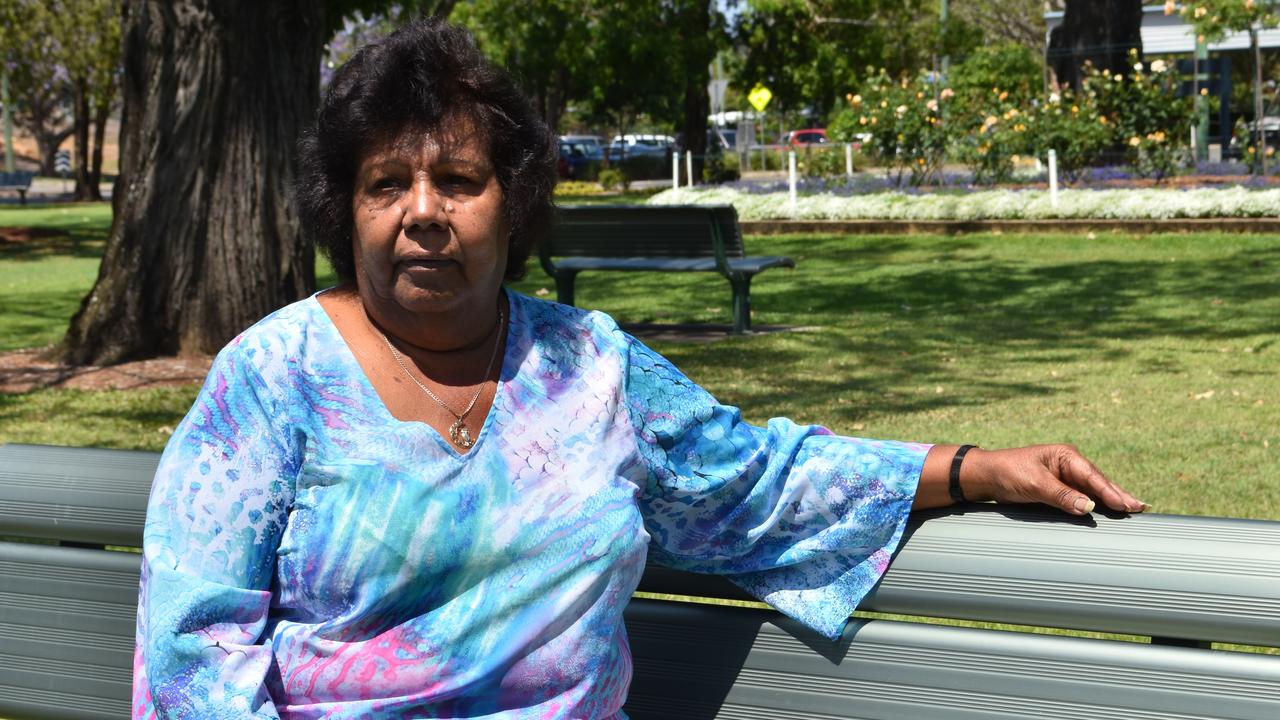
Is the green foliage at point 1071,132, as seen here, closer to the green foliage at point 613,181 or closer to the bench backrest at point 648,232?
the bench backrest at point 648,232

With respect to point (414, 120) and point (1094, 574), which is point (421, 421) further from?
point (1094, 574)

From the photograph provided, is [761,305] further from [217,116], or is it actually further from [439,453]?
[439,453]

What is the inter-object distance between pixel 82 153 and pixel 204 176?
106 ft

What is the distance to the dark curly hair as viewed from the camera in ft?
7.37

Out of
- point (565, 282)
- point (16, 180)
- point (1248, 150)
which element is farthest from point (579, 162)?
point (565, 282)

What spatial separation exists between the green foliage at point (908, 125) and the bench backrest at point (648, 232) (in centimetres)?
1074

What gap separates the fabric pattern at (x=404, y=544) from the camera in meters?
2.04

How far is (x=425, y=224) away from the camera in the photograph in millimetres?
2236

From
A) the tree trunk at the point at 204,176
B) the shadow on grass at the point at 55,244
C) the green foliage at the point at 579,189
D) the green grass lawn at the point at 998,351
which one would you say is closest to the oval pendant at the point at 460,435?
the green grass lawn at the point at 998,351

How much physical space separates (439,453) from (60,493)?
871 mm

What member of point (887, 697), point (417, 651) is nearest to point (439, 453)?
point (417, 651)

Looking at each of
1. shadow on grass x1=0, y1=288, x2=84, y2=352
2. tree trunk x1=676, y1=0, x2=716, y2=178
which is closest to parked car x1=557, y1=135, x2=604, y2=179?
tree trunk x1=676, y1=0, x2=716, y2=178

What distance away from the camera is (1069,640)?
2104 millimetres

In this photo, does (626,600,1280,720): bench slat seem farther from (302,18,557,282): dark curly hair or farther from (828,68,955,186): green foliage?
(828,68,955,186): green foliage
